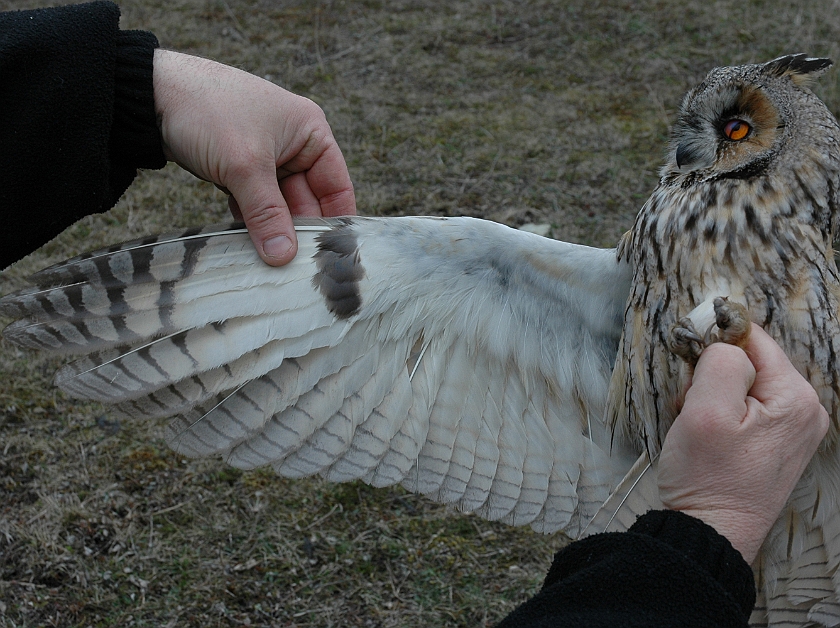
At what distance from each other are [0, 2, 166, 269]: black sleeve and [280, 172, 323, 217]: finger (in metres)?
0.43

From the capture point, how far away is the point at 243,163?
7.45 ft

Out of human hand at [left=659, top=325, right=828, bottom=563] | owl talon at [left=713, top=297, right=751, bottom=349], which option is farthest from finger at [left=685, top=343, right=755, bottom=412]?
owl talon at [left=713, top=297, right=751, bottom=349]

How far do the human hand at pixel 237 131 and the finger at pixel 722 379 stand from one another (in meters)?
1.17

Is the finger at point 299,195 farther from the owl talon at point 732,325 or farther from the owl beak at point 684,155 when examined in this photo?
the owl talon at point 732,325

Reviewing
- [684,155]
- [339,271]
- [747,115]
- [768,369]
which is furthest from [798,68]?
[339,271]

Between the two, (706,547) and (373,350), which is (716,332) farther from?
(373,350)

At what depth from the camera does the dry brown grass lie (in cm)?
343

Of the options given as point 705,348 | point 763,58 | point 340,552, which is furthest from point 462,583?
point 763,58

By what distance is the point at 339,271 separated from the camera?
241 centimetres

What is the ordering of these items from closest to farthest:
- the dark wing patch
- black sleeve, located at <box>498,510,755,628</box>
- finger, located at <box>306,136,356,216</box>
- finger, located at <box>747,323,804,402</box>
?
black sleeve, located at <box>498,510,755,628</box>
finger, located at <box>747,323,804,402</box>
the dark wing patch
finger, located at <box>306,136,356,216</box>

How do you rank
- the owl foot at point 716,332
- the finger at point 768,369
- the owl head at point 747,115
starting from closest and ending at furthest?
1. the finger at point 768,369
2. the owl foot at point 716,332
3. the owl head at point 747,115

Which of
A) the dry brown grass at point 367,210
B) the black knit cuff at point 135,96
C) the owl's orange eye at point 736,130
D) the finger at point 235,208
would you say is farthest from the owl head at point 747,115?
the dry brown grass at point 367,210

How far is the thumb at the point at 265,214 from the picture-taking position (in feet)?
7.50

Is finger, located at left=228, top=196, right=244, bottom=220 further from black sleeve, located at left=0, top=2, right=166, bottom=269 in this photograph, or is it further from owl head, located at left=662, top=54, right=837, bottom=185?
owl head, located at left=662, top=54, right=837, bottom=185
